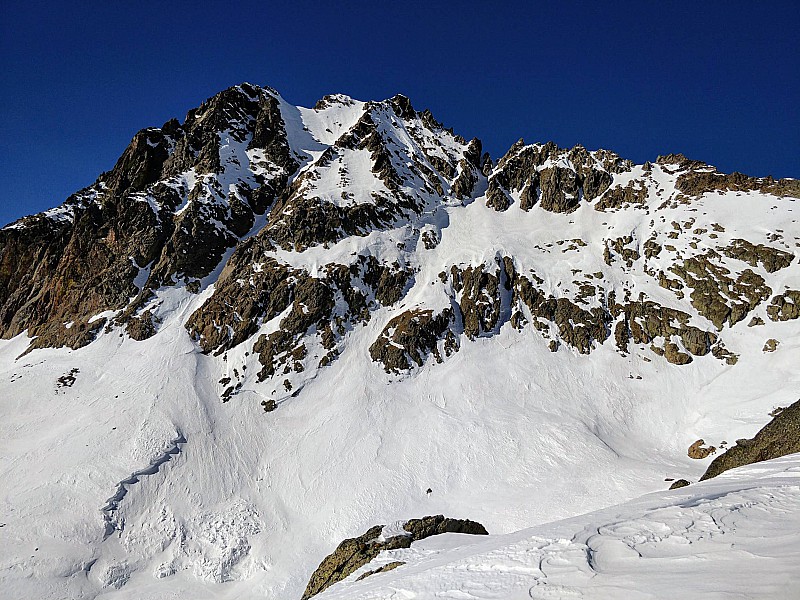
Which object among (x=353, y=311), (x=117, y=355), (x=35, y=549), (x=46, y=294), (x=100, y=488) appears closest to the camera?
(x=35, y=549)

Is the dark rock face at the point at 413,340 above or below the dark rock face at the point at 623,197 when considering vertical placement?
below

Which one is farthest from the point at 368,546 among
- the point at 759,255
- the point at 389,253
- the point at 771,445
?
the point at 759,255

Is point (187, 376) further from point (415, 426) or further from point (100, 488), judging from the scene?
point (415, 426)

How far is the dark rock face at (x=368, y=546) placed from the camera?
16109 millimetres

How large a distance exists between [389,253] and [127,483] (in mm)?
38078

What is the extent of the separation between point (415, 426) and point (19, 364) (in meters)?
45.4

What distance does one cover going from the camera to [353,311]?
166 feet

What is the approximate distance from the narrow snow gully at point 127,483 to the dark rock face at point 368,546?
65.8ft

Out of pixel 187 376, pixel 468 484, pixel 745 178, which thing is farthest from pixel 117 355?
pixel 745 178

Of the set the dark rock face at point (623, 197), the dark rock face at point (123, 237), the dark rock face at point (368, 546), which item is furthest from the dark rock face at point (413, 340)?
the dark rock face at point (623, 197)

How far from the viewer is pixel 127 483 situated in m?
32.1

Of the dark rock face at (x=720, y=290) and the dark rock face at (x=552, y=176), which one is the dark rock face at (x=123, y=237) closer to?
the dark rock face at (x=552, y=176)

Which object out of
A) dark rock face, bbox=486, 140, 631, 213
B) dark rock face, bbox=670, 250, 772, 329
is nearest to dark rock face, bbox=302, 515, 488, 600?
dark rock face, bbox=670, 250, 772, 329

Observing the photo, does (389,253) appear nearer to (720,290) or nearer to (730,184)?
(720,290)
